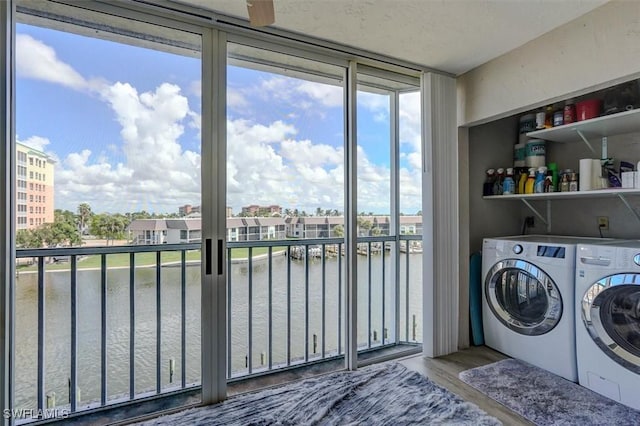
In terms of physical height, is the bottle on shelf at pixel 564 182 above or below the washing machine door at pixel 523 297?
above

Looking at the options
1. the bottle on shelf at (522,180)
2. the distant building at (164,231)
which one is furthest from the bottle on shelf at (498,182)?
the distant building at (164,231)

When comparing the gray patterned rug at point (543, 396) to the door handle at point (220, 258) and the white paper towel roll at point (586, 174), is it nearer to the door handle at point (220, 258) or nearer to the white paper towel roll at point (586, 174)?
the white paper towel roll at point (586, 174)

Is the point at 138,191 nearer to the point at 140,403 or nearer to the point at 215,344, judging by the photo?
the point at 215,344

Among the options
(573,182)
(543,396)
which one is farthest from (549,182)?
(543,396)

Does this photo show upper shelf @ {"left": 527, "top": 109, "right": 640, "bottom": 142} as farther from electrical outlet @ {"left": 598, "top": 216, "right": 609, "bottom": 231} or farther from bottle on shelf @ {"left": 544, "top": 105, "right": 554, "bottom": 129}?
electrical outlet @ {"left": 598, "top": 216, "right": 609, "bottom": 231}

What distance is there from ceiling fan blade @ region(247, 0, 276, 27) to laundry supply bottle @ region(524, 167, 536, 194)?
2.43m

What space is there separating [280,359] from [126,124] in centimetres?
199

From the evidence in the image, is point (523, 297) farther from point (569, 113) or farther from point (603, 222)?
point (569, 113)

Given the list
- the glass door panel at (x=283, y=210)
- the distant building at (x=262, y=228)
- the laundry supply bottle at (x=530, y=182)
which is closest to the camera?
the distant building at (x=262, y=228)

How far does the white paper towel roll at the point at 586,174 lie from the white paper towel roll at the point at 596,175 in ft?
0.05

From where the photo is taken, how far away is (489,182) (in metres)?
2.96

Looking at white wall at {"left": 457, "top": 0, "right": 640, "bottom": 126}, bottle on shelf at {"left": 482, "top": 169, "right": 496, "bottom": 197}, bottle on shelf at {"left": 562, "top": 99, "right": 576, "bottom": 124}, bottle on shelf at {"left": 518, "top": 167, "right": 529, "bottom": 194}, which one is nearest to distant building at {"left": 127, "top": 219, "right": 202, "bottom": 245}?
white wall at {"left": 457, "top": 0, "right": 640, "bottom": 126}

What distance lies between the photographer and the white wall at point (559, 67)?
178cm

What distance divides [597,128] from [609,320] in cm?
130
